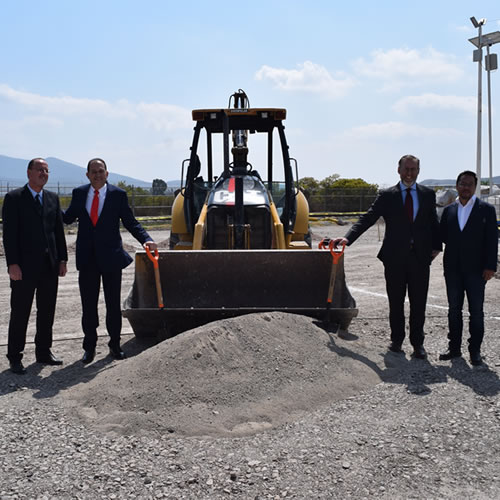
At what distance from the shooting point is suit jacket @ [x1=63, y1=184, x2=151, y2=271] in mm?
5742

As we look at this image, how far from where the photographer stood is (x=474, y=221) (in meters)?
5.66

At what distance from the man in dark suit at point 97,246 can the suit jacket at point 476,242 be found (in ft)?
10.4

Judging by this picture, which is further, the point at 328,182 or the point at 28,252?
the point at 328,182

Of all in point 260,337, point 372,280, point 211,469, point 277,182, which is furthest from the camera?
point 372,280

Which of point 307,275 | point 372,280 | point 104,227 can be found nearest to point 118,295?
point 104,227

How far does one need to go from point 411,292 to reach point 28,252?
370 centimetres

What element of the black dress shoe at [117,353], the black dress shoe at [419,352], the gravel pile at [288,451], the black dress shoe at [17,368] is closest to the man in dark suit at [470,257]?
the black dress shoe at [419,352]

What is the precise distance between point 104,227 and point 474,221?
3.53 m

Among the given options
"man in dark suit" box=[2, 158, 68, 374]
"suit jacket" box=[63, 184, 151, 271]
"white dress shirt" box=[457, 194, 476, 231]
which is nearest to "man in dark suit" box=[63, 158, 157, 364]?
"suit jacket" box=[63, 184, 151, 271]

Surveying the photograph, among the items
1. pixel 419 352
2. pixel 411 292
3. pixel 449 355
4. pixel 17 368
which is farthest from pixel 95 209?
pixel 449 355

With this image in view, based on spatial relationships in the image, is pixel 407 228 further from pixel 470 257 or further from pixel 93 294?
pixel 93 294

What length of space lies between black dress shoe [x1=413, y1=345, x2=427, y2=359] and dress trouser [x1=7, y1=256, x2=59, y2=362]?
3.54 m

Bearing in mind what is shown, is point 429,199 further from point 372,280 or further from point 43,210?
point 372,280

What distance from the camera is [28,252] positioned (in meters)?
5.54
